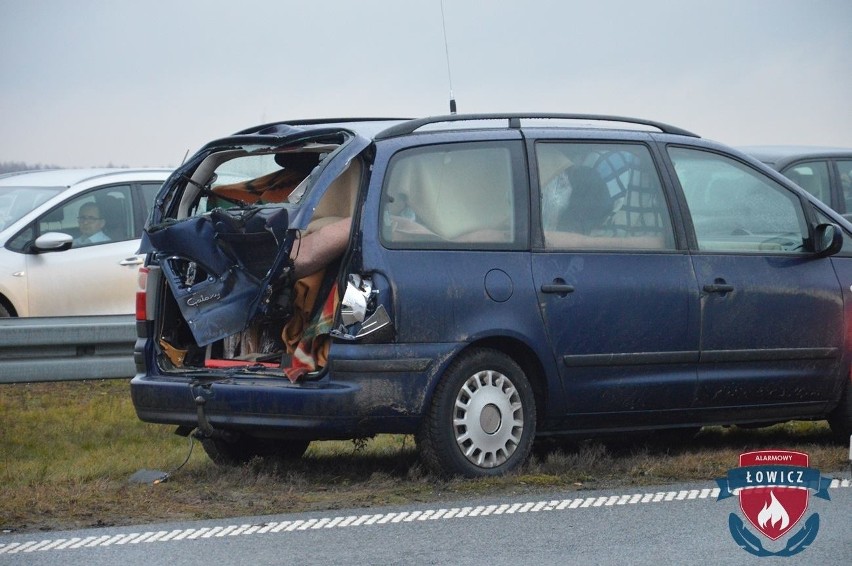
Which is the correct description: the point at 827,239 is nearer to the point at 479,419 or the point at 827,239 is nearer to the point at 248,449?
the point at 479,419

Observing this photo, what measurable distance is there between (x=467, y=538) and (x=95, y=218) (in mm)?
7870

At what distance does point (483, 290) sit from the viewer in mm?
7836

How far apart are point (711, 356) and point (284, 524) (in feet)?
9.45

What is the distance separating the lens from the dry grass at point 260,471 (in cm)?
727

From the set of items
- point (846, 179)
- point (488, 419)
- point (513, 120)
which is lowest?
point (488, 419)

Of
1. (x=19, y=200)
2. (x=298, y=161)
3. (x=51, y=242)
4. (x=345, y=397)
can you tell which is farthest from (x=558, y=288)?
(x=19, y=200)

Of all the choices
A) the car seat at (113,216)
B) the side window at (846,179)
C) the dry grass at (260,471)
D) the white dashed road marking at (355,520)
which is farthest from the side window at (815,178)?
the white dashed road marking at (355,520)

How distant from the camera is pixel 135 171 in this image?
551 inches

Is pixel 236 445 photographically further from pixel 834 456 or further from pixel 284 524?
pixel 834 456

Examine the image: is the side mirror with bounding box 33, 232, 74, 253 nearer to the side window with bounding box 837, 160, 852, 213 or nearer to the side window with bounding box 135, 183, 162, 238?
the side window with bounding box 135, 183, 162, 238

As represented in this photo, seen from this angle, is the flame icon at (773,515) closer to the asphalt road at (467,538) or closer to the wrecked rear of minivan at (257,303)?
the asphalt road at (467,538)

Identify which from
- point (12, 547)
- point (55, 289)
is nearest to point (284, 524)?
point (12, 547)

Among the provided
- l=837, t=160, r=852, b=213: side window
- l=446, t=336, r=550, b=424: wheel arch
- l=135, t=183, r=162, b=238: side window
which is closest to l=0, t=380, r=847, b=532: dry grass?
l=446, t=336, r=550, b=424: wheel arch

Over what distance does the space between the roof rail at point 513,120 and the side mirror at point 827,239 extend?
34.9 inches
